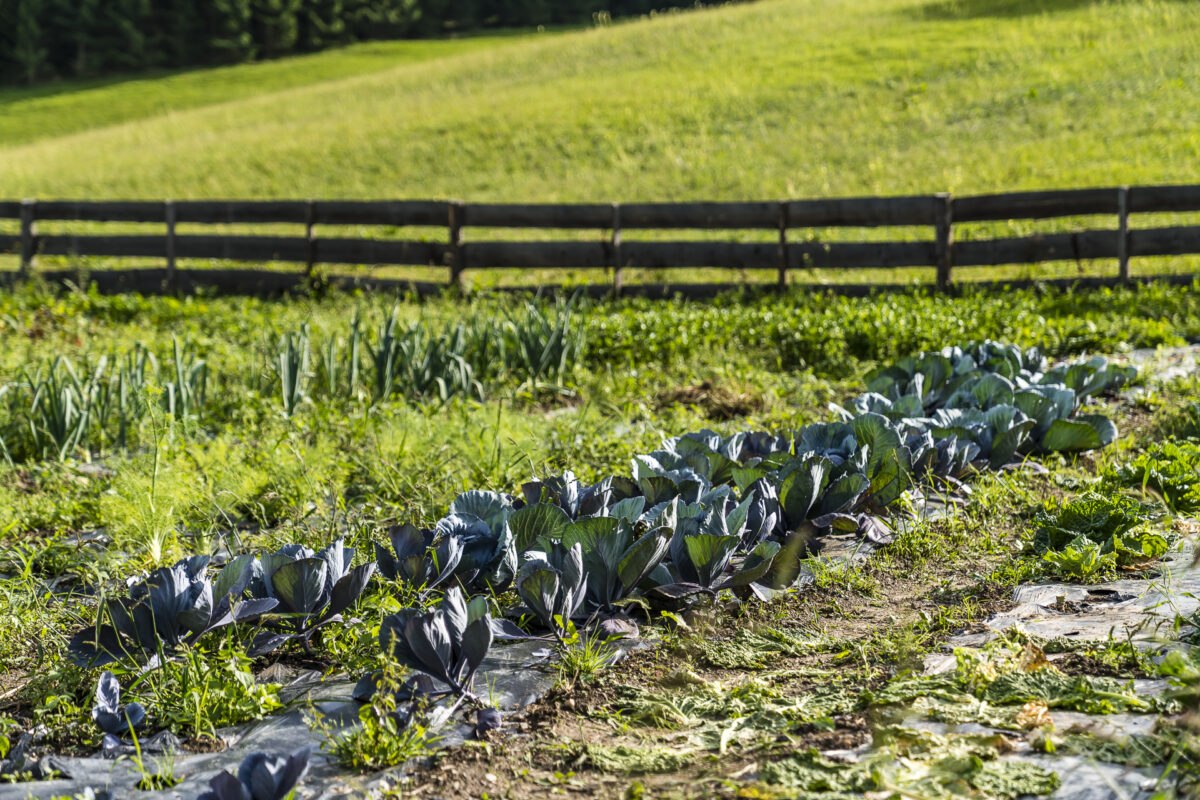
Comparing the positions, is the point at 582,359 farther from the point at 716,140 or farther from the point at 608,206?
the point at 716,140

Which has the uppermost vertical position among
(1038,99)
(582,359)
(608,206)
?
(1038,99)

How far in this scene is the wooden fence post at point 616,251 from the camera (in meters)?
10.1

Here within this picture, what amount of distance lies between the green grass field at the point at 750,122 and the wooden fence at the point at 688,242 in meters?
1.41

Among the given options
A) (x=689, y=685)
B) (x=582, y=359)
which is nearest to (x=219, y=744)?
(x=689, y=685)

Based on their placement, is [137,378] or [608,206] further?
[608,206]

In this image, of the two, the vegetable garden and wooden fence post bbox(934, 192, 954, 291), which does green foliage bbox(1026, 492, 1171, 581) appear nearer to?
the vegetable garden

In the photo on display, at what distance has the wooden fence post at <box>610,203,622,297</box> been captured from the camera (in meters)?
10.1

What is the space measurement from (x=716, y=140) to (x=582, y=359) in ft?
44.5

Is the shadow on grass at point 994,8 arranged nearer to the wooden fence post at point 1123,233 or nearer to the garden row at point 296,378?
the wooden fence post at point 1123,233

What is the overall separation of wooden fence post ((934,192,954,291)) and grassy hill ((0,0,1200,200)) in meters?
5.29

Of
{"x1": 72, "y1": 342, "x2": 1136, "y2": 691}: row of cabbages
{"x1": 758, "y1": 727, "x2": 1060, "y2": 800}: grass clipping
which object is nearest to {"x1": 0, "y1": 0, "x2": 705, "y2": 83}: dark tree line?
{"x1": 72, "y1": 342, "x2": 1136, "y2": 691}: row of cabbages

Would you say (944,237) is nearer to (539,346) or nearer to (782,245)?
(782,245)

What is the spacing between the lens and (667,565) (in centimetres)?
271

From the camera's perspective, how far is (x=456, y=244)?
34.7 ft
